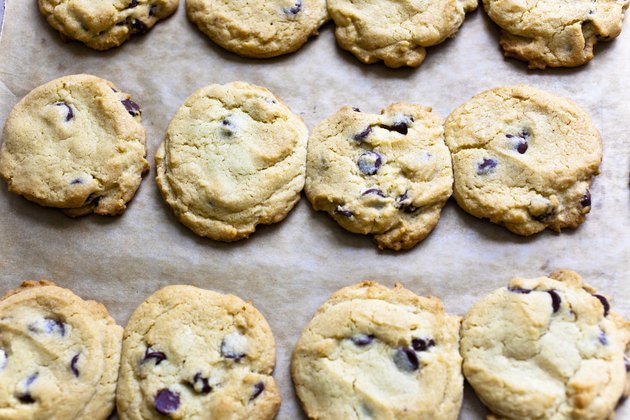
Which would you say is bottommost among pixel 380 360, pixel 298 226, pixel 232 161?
pixel 380 360

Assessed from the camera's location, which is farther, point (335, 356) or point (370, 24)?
point (370, 24)

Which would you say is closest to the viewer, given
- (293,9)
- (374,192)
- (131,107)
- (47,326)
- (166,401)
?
(166,401)

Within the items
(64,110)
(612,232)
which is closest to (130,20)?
(64,110)

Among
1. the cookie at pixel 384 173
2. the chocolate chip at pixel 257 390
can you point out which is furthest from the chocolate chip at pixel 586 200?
the chocolate chip at pixel 257 390

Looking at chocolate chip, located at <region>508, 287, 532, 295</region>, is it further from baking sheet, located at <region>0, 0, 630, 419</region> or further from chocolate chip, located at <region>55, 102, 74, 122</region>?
chocolate chip, located at <region>55, 102, 74, 122</region>

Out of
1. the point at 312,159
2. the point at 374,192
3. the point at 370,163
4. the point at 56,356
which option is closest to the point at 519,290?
the point at 374,192

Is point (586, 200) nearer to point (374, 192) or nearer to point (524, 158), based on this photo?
point (524, 158)

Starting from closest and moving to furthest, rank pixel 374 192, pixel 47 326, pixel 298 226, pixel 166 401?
1. pixel 166 401
2. pixel 47 326
3. pixel 374 192
4. pixel 298 226

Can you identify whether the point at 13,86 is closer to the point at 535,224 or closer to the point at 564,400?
the point at 535,224
